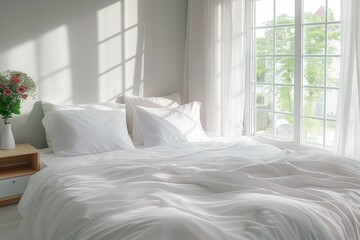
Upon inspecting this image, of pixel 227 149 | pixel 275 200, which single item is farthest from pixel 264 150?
pixel 275 200

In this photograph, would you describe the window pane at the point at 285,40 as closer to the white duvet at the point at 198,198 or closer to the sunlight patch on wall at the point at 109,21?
the white duvet at the point at 198,198

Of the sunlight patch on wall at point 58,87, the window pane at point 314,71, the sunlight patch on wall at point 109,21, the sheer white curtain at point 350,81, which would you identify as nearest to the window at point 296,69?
the window pane at point 314,71

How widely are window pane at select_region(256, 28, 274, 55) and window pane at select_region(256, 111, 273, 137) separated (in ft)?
2.11

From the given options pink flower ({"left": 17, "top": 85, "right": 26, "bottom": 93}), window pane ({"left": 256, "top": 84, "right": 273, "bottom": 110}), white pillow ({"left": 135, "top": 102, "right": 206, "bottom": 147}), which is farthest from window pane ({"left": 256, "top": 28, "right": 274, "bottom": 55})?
pink flower ({"left": 17, "top": 85, "right": 26, "bottom": 93})

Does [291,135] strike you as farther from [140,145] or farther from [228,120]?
[140,145]

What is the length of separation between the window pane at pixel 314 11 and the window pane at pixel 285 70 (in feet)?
1.31

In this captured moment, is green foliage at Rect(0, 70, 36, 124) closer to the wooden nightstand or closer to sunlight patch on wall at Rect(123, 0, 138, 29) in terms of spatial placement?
the wooden nightstand

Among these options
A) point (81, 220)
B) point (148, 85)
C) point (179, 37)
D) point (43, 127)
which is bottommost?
point (81, 220)

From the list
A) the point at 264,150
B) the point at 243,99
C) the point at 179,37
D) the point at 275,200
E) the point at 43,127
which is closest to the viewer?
the point at 275,200

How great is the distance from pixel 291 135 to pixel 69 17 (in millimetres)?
2453

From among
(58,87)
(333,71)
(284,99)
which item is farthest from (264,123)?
(58,87)

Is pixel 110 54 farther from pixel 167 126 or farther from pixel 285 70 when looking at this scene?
pixel 285 70

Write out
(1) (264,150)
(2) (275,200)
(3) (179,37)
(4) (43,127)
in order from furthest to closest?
(3) (179,37) → (4) (43,127) → (1) (264,150) → (2) (275,200)

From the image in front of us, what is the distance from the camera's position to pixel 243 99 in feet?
14.0
